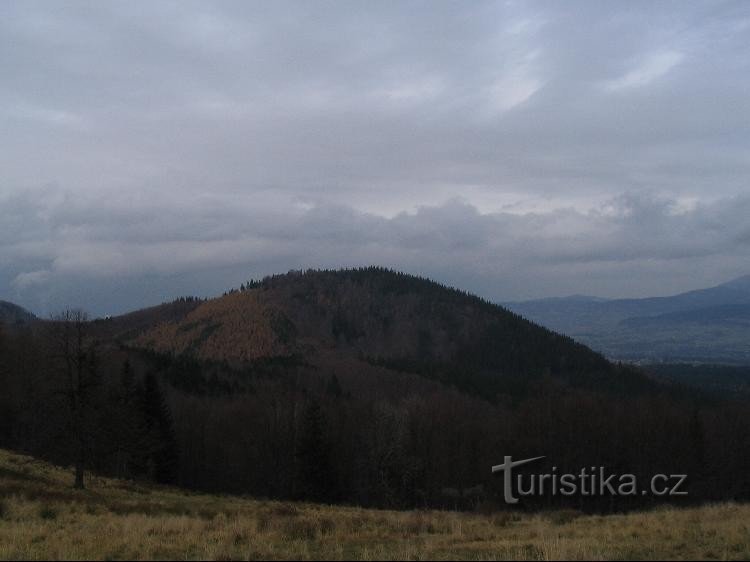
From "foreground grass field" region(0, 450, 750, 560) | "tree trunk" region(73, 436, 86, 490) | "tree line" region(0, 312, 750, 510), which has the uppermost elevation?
"foreground grass field" region(0, 450, 750, 560)

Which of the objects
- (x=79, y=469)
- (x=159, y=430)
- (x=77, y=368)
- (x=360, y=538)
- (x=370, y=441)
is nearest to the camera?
(x=360, y=538)

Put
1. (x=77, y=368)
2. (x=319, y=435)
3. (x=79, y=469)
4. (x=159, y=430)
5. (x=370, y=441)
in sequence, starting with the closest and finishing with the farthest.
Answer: (x=79, y=469) → (x=77, y=368) → (x=159, y=430) → (x=319, y=435) → (x=370, y=441)

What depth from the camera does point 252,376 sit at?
128 m

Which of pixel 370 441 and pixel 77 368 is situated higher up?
pixel 77 368

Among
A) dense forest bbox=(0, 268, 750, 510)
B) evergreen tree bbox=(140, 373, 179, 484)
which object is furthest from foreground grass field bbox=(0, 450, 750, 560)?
evergreen tree bbox=(140, 373, 179, 484)

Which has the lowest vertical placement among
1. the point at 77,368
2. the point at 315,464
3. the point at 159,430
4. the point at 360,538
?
the point at 315,464

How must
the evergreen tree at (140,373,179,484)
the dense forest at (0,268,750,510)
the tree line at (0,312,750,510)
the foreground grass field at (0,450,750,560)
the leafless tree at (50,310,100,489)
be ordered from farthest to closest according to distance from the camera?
the tree line at (0,312,750,510) → the evergreen tree at (140,373,179,484) → the dense forest at (0,268,750,510) → the leafless tree at (50,310,100,489) → the foreground grass field at (0,450,750,560)

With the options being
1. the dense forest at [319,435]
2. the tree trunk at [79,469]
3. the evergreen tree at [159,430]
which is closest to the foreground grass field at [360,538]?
the tree trunk at [79,469]

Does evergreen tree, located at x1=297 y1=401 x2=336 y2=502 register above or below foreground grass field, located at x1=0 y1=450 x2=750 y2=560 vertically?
below

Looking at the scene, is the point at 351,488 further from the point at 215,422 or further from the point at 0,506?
the point at 0,506

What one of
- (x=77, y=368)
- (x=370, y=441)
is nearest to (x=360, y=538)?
(x=77, y=368)

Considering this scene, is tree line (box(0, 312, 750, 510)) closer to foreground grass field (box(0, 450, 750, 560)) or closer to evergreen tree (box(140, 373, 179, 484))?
evergreen tree (box(140, 373, 179, 484))

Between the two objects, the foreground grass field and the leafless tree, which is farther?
the leafless tree

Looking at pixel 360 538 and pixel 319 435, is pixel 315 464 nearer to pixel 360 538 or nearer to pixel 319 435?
pixel 319 435
